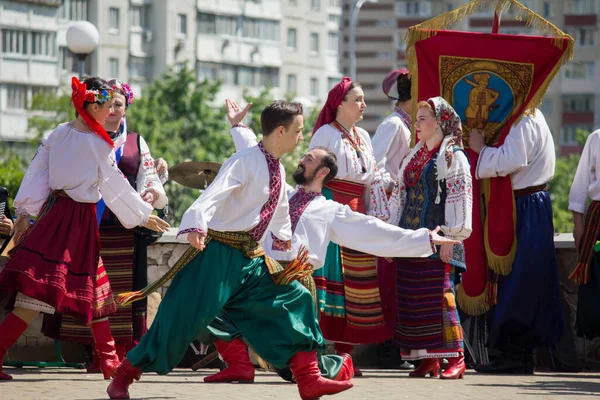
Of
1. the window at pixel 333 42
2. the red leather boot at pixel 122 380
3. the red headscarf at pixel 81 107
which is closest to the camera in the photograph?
the red leather boot at pixel 122 380

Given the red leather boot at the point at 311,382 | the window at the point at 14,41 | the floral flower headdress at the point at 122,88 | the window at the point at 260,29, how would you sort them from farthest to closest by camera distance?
1. the window at the point at 260,29
2. the window at the point at 14,41
3. the floral flower headdress at the point at 122,88
4. the red leather boot at the point at 311,382

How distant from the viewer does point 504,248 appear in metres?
13.2

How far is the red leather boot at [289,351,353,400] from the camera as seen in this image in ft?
33.8

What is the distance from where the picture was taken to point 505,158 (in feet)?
42.7

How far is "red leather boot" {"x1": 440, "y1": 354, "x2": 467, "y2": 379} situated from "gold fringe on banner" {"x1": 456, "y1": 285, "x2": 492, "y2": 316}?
0.91 m

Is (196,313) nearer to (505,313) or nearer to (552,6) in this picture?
(505,313)

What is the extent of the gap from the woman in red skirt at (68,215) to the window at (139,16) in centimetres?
8040

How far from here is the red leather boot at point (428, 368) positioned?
1256 centimetres

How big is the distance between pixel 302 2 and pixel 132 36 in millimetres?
17304

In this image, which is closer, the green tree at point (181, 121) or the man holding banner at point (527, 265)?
the man holding banner at point (527, 265)

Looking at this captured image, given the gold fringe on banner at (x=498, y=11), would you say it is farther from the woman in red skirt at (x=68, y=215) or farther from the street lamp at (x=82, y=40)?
the street lamp at (x=82, y=40)

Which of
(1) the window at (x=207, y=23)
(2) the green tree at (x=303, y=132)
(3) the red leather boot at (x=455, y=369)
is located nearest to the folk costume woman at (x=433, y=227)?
(3) the red leather boot at (x=455, y=369)

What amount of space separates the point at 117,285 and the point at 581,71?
10275 centimetres

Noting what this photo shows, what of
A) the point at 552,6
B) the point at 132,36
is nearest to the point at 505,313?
the point at 132,36
